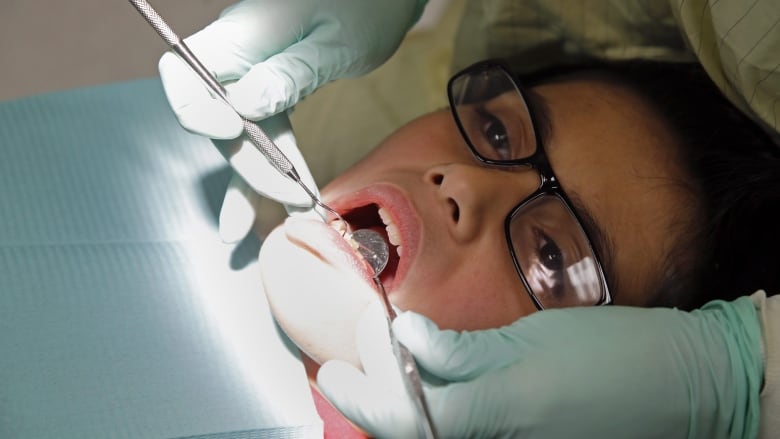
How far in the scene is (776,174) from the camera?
1.21 metres

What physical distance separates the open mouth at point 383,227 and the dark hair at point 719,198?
0.42m

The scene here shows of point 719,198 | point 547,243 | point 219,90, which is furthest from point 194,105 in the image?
point 719,198

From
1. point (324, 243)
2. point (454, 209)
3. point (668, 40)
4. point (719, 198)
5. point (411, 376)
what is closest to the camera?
point (411, 376)

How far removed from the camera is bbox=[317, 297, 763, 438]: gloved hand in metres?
0.94

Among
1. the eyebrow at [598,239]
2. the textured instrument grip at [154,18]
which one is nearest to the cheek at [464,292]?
the eyebrow at [598,239]

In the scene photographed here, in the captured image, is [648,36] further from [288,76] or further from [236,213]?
[236,213]

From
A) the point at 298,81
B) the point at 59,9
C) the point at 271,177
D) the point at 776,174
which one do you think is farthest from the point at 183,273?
the point at 59,9

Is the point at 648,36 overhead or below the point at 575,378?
overhead

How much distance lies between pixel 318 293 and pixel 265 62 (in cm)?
35

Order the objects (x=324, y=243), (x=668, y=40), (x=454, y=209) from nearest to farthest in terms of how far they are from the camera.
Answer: (x=324, y=243) < (x=454, y=209) < (x=668, y=40)

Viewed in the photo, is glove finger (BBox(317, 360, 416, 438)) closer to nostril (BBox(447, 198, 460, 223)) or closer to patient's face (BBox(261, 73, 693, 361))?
patient's face (BBox(261, 73, 693, 361))

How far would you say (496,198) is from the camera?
1.14 m

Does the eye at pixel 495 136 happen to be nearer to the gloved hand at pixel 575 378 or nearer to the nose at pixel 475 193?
the nose at pixel 475 193

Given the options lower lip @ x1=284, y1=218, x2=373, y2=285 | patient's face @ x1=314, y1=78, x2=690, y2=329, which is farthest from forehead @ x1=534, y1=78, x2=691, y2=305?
lower lip @ x1=284, y1=218, x2=373, y2=285
